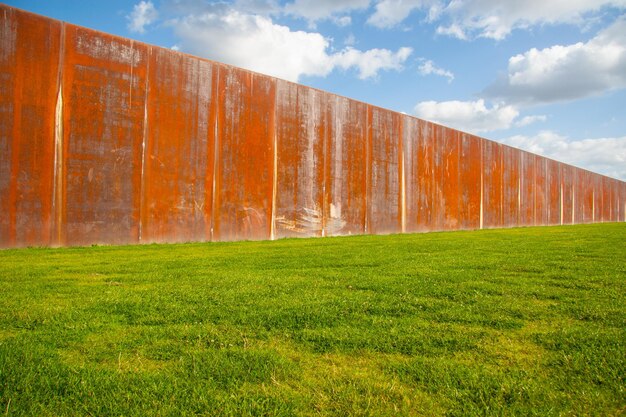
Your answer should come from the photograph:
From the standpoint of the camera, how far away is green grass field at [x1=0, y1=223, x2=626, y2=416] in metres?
2.36

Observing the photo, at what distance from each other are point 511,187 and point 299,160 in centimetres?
1789

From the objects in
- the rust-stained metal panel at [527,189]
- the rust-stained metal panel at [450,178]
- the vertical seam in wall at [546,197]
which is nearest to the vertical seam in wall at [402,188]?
the rust-stained metal panel at [450,178]

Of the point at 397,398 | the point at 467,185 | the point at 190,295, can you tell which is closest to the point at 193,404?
the point at 397,398

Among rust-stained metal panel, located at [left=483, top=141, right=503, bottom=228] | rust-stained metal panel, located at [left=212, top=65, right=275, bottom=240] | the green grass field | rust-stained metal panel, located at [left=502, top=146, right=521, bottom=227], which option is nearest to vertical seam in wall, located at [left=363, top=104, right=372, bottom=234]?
rust-stained metal panel, located at [left=212, top=65, right=275, bottom=240]

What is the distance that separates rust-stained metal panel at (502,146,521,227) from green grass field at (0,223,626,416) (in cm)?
2163

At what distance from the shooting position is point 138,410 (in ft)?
7.35

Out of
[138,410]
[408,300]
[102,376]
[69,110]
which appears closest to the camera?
[138,410]

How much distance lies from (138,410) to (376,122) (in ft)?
54.3

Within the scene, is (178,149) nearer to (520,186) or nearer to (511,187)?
(511,187)

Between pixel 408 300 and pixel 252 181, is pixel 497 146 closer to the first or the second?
pixel 252 181

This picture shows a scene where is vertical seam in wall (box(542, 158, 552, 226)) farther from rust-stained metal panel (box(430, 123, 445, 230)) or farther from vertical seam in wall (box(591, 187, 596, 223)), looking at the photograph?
rust-stained metal panel (box(430, 123, 445, 230))

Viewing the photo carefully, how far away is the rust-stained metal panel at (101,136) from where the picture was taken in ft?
34.6

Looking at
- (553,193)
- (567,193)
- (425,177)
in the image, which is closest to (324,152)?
(425,177)

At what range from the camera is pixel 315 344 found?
326cm
